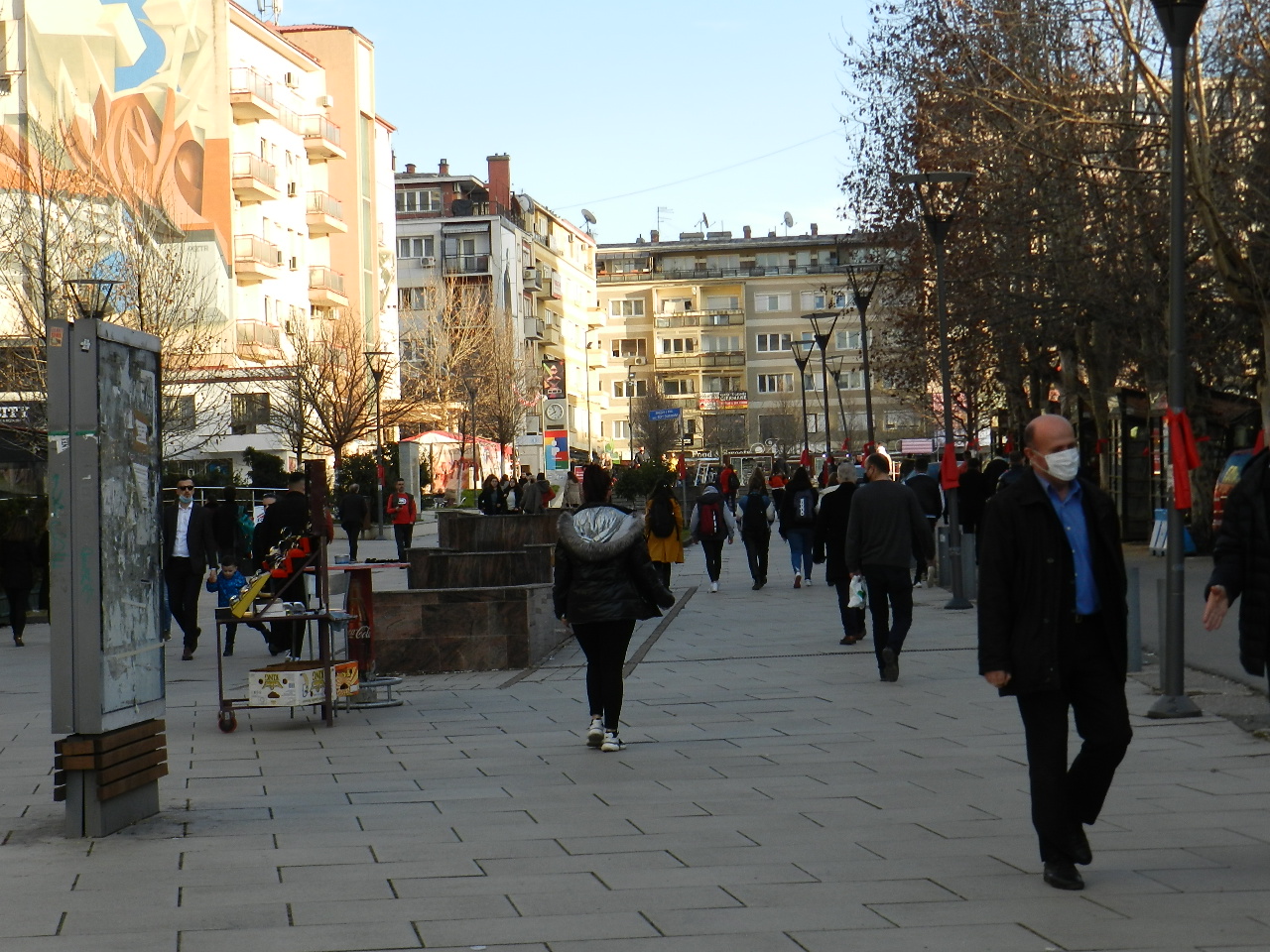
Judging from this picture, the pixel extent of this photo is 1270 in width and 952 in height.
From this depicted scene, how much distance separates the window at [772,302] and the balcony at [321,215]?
58.9m

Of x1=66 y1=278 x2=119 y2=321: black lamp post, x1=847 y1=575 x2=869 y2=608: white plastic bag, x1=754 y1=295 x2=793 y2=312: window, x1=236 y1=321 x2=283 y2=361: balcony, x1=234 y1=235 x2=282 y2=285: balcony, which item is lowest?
x1=847 y1=575 x2=869 y2=608: white plastic bag

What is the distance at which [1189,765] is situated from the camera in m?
8.55

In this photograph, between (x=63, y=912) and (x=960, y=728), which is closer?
(x=63, y=912)

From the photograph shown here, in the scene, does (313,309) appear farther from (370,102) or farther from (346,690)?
(346,690)

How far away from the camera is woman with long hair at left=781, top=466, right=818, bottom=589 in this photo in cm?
2341

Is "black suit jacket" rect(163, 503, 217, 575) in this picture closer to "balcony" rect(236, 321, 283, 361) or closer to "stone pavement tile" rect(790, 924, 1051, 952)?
"stone pavement tile" rect(790, 924, 1051, 952)

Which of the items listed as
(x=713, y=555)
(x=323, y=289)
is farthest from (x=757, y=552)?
(x=323, y=289)

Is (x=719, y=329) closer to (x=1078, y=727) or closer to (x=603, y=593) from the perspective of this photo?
(x=603, y=593)

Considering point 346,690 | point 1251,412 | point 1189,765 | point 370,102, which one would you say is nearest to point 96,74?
point 370,102

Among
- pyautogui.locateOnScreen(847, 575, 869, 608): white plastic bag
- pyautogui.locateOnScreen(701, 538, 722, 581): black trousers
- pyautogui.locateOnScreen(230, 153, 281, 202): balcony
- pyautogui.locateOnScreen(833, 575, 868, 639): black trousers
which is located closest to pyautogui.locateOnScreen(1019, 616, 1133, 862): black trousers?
pyautogui.locateOnScreen(847, 575, 869, 608): white plastic bag

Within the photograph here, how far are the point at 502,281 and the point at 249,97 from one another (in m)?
35.9

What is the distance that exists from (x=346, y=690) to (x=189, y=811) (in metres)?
3.48

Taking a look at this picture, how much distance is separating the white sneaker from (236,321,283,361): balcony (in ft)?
180

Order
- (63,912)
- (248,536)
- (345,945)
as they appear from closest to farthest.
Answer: (345,945)
(63,912)
(248,536)
